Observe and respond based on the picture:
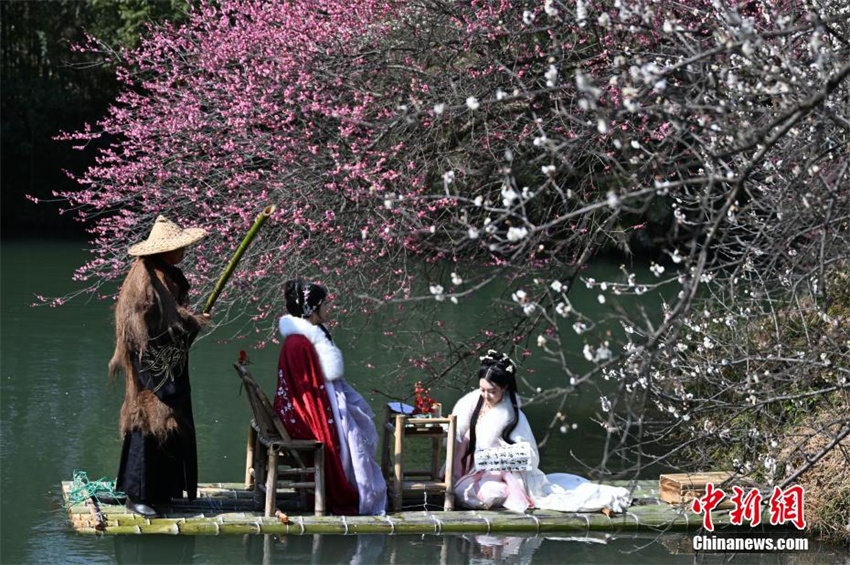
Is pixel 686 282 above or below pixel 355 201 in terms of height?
below

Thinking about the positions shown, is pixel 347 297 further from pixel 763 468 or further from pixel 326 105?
pixel 763 468

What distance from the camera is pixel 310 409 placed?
705cm

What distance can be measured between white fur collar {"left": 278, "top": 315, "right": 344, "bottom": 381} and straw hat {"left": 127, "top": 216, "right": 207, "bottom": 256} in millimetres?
700

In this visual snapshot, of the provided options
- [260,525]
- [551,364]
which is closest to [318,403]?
[260,525]

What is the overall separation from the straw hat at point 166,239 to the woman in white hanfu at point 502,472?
177 centimetres

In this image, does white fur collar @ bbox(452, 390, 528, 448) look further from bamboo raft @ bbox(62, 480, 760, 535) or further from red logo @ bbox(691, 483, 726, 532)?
red logo @ bbox(691, 483, 726, 532)

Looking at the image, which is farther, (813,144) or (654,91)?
(813,144)

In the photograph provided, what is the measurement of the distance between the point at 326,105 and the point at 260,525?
326cm

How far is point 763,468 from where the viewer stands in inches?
303

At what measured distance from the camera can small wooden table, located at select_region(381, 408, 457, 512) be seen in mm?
7109

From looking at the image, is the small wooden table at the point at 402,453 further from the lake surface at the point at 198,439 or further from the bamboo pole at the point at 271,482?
the bamboo pole at the point at 271,482

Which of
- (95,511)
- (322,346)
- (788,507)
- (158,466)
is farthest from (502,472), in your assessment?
(95,511)

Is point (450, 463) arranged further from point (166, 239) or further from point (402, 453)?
point (166, 239)

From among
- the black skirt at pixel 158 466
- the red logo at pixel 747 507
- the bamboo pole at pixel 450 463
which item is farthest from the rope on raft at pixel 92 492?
the red logo at pixel 747 507
